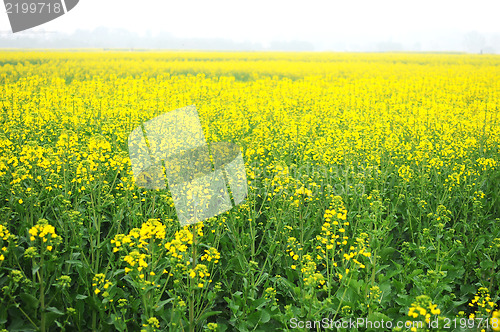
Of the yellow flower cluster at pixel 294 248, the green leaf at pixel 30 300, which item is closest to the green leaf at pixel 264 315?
the yellow flower cluster at pixel 294 248

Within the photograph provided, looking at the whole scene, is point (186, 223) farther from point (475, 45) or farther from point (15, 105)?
point (475, 45)

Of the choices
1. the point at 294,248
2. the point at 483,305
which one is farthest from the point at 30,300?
the point at 483,305

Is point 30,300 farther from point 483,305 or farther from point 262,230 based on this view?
point 483,305

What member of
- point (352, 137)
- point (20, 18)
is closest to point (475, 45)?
point (20, 18)

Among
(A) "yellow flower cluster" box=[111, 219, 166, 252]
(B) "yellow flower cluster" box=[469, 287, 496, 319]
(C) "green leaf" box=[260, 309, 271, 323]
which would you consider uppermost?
(A) "yellow flower cluster" box=[111, 219, 166, 252]

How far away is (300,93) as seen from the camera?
39.5 feet

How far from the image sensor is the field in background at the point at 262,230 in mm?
2895

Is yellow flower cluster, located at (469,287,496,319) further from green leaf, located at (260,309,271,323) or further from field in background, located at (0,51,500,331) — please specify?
green leaf, located at (260,309,271,323)

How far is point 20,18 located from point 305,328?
3498cm

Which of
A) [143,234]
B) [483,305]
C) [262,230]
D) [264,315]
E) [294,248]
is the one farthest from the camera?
[262,230]

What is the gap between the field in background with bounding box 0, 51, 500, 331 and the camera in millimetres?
2895

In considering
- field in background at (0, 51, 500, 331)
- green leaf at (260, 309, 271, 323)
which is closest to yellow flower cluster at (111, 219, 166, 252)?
field in background at (0, 51, 500, 331)

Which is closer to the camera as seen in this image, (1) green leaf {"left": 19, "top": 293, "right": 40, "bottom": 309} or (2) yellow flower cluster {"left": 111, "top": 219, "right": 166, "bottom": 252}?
(2) yellow flower cluster {"left": 111, "top": 219, "right": 166, "bottom": 252}

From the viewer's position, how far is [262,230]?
4754mm
